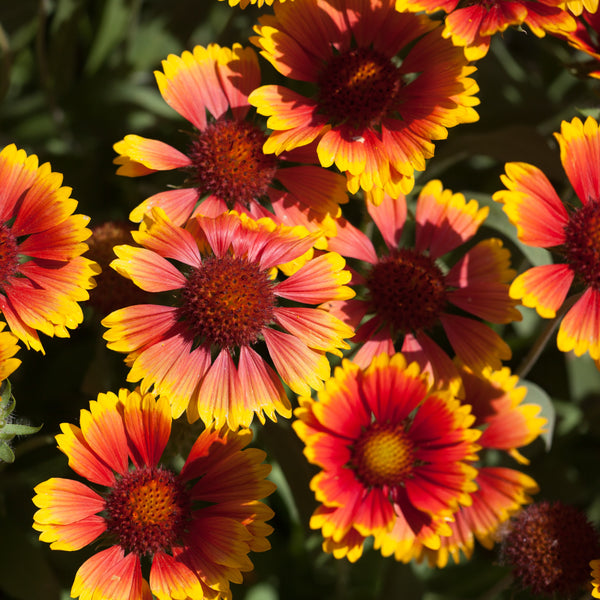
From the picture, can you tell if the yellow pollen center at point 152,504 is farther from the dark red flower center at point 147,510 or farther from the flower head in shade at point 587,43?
the flower head in shade at point 587,43

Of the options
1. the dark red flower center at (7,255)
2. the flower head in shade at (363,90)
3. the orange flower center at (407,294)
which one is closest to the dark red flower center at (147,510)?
the dark red flower center at (7,255)

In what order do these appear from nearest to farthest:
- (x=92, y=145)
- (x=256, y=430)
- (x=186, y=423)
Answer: (x=186, y=423)
(x=256, y=430)
(x=92, y=145)

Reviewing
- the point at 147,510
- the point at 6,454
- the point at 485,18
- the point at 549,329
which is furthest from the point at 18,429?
the point at 485,18

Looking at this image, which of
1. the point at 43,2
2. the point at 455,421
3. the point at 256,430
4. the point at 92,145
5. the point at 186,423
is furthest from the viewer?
the point at 92,145

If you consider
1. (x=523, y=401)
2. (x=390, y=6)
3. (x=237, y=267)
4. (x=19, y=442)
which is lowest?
(x=19, y=442)

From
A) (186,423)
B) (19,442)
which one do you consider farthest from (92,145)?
(186,423)

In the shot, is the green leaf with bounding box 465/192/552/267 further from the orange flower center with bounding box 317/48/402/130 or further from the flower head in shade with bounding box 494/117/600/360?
the orange flower center with bounding box 317/48/402/130

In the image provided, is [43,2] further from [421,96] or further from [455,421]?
[455,421]
